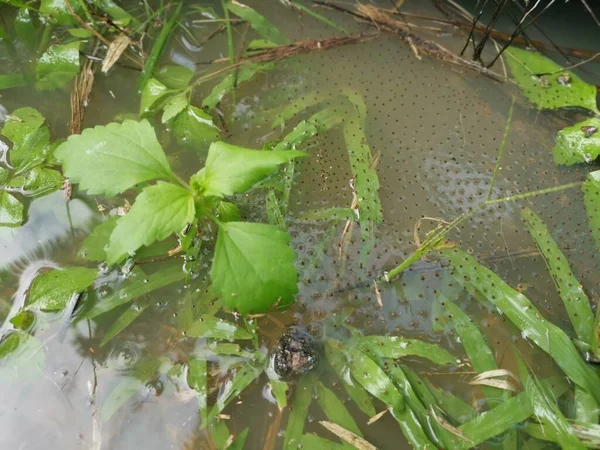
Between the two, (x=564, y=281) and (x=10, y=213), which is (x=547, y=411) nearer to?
(x=564, y=281)

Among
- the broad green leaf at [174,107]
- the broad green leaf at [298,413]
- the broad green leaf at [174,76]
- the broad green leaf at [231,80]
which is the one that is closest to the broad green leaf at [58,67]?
the broad green leaf at [174,76]

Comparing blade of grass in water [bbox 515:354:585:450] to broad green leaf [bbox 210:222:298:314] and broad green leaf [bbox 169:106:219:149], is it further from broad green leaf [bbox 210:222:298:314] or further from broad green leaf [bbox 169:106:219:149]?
broad green leaf [bbox 169:106:219:149]

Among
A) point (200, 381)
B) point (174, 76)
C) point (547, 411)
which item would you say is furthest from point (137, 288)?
point (547, 411)

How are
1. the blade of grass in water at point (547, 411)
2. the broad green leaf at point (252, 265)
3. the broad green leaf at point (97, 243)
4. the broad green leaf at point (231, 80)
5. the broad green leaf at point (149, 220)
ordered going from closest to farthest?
1. the broad green leaf at point (149, 220)
2. the broad green leaf at point (252, 265)
3. the blade of grass in water at point (547, 411)
4. the broad green leaf at point (97, 243)
5. the broad green leaf at point (231, 80)

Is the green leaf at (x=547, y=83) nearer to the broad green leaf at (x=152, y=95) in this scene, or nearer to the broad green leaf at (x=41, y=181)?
the broad green leaf at (x=152, y=95)

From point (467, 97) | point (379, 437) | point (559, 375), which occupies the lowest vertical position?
point (379, 437)

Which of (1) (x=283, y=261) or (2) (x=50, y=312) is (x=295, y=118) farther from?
(2) (x=50, y=312)

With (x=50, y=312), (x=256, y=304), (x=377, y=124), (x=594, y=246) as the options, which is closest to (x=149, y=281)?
(x=50, y=312)
